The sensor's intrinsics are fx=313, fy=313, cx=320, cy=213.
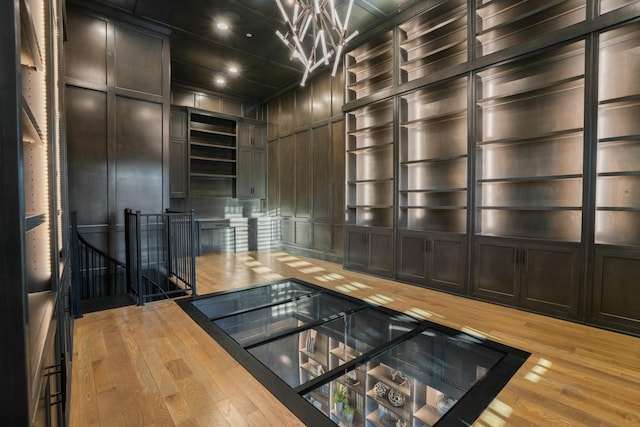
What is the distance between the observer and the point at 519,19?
337 centimetres

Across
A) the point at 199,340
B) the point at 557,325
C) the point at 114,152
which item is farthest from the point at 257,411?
the point at 114,152

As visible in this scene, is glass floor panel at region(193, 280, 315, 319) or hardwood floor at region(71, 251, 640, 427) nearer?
hardwood floor at region(71, 251, 640, 427)

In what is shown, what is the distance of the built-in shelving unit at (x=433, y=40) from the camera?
4.05 metres

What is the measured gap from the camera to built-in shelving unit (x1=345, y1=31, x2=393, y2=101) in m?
4.89

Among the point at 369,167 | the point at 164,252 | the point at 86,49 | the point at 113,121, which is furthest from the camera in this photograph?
the point at 369,167

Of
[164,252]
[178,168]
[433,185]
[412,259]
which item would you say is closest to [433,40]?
[433,185]

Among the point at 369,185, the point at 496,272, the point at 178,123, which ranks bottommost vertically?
the point at 496,272

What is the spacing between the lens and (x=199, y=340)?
8.70ft

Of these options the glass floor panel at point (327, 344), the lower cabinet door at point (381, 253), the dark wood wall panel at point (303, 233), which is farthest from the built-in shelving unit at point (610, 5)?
the dark wood wall panel at point (303, 233)

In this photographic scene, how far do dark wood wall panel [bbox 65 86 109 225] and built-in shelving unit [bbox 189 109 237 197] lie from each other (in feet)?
7.67

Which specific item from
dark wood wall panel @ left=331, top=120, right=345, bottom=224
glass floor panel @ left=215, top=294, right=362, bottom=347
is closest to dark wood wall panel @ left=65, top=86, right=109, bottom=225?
glass floor panel @ left=215, top=294, right=362, bottom=347

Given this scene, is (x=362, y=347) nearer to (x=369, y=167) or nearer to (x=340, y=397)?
(x=340, y=397)

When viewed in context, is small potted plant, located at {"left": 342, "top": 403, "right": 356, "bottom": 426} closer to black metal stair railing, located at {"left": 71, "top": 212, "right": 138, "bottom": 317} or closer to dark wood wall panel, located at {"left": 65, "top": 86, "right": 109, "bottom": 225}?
black metal stair railing, located at {"left": 71, "top": 212, "right": 138, "bottom": 317}

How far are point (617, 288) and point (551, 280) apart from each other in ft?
1.63
